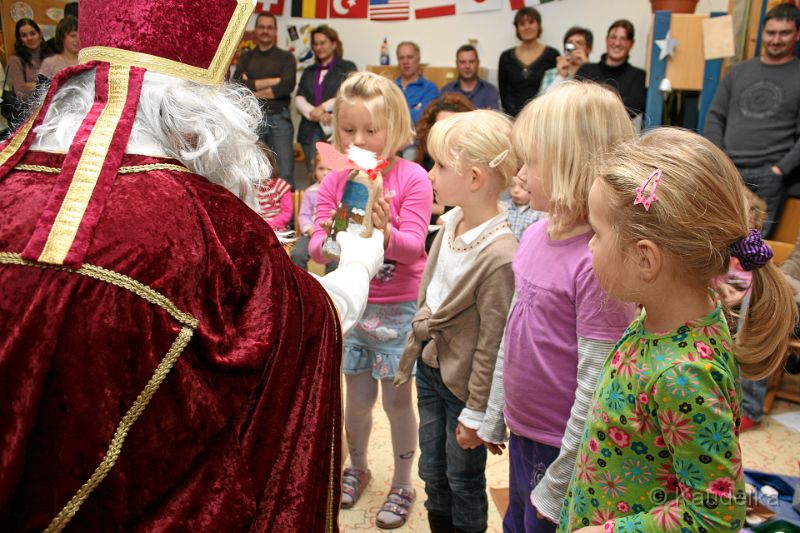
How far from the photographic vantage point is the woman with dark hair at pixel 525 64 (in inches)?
221

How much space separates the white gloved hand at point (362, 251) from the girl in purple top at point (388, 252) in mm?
327

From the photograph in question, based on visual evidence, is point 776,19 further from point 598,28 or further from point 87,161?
point 87,161

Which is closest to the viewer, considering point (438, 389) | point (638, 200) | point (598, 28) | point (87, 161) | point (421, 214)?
point (87, 161)

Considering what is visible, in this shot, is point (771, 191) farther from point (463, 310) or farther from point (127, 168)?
point (127, 168)

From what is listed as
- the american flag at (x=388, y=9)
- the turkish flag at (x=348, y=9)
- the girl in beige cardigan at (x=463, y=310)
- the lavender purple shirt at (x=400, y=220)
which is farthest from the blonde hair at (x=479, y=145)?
the turkish flag at (x=348, y=9)

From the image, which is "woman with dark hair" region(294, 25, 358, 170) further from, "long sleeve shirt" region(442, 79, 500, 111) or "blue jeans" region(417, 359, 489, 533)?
"blue jeans" region(417, 359, 489, 533)

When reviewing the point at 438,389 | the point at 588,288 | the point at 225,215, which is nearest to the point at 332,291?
the point at 225,215

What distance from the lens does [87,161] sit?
36.8 inches

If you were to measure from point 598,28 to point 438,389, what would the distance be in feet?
16.2

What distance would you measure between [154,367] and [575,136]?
94 centimetres

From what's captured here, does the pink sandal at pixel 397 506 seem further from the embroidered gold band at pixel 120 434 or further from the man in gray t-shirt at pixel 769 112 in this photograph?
the man in gray t-shirt at pixel 769 112

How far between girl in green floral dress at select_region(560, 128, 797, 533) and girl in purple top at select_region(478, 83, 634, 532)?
6.8 inches

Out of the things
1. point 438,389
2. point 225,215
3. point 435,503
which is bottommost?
point 435,503

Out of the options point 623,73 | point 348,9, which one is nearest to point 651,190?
point 623,73
